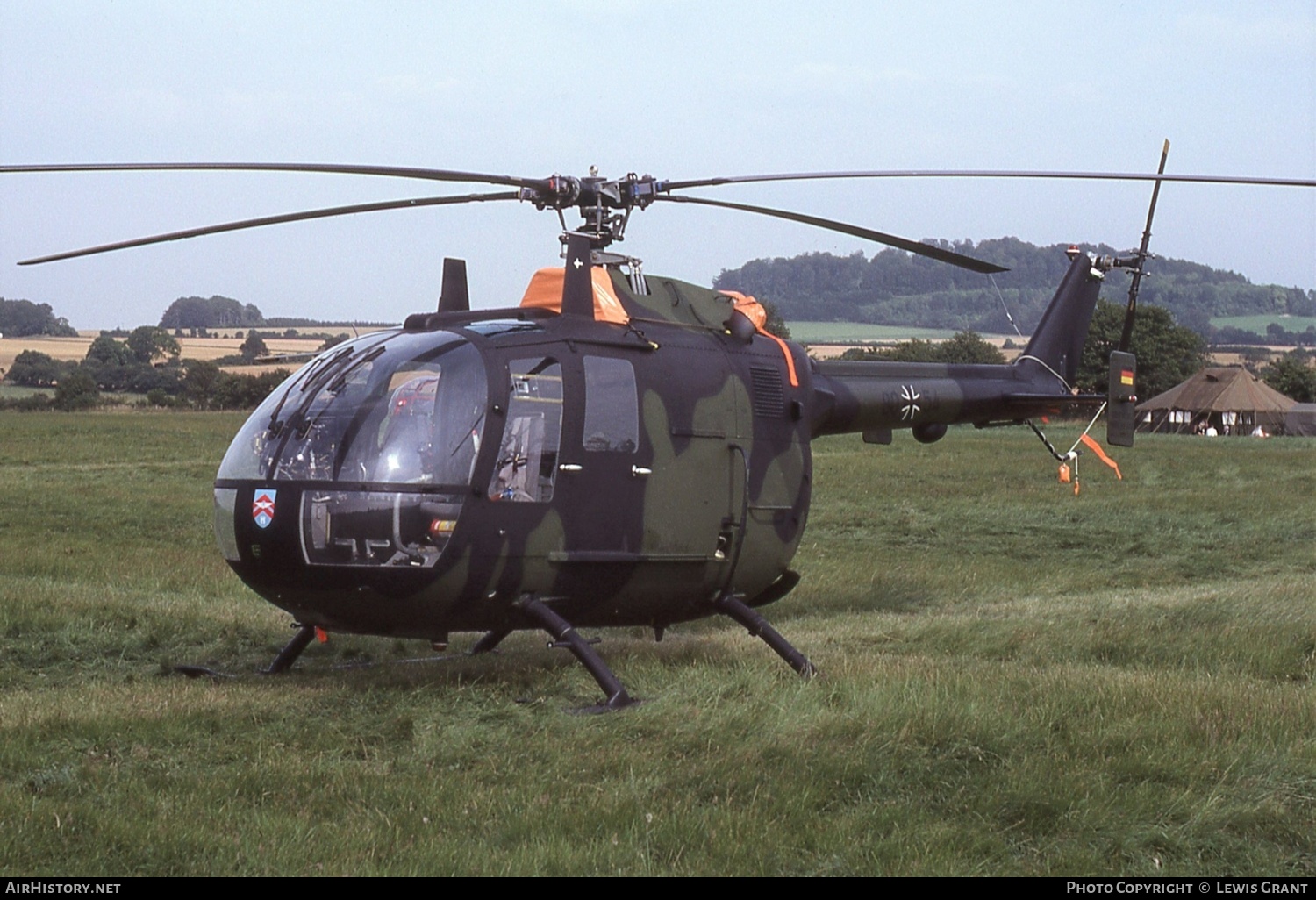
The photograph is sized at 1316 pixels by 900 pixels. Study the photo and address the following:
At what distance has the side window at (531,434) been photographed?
9.12 metres

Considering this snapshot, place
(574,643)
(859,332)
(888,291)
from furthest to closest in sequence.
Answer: (888,291) → (859,332) → (574,643)

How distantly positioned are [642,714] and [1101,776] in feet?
8.86

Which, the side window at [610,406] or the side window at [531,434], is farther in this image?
the side window at [610,406]

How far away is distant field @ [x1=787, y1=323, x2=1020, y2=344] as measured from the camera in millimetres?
113375

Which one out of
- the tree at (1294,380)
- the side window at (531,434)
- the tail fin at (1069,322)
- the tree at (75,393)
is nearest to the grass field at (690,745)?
the side window at (531,434)

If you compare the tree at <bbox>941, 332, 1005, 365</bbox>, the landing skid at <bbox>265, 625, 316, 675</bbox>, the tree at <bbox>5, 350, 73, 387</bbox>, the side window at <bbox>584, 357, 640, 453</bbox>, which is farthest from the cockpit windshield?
the tree at <bbox>5, 350, 73, 387</bbox>

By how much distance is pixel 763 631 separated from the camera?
404 inches

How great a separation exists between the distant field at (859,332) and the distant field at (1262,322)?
56471 mm

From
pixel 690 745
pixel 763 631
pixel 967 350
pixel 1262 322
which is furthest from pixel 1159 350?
pixel 1262 322

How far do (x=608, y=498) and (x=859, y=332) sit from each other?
11371cm

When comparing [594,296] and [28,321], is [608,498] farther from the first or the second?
[28,321]

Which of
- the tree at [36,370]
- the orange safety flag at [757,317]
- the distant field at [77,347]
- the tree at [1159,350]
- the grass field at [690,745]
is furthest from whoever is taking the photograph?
the tree at [1159,350]

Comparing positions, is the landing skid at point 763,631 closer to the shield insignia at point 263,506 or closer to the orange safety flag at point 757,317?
the orange safety flag at point 757,317

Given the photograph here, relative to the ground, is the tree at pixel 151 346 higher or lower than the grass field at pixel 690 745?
lower
